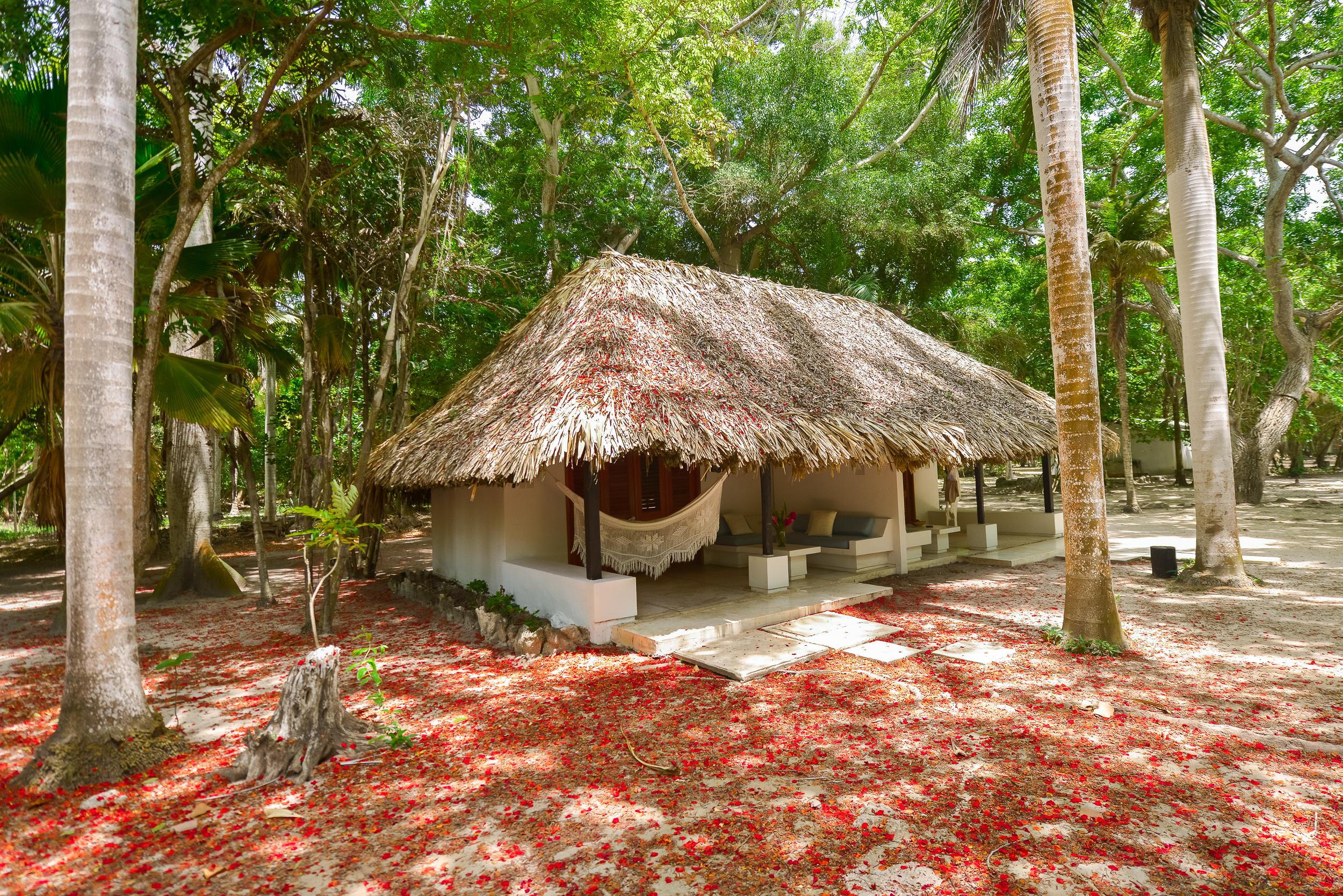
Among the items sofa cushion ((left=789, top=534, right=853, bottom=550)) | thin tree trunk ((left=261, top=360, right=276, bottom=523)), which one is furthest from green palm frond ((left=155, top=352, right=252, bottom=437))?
sofa cushion ((left=789, top=534, right=853, bottom=550))

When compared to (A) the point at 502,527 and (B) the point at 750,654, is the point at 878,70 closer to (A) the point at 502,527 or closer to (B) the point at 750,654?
(A) the point at 502,527

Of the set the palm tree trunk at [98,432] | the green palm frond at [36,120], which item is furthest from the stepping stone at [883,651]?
the green palm frond at [36,120]

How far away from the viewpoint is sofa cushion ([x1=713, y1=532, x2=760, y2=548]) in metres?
8.02

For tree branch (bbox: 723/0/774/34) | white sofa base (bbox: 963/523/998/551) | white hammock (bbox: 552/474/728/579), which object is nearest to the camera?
white hammock (bbox: 552/474/728/579)

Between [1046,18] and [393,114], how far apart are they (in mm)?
5827

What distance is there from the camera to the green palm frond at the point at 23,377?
18.4ft

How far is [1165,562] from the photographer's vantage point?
681cm

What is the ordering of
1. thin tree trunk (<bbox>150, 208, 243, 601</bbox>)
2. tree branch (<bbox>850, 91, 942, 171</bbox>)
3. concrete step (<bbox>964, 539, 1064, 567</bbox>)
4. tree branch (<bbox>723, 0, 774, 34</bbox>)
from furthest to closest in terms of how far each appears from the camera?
tree branch (<bbox>723, 0, 774, 34</bbox>)
tree branch (<bbox>850, 91, 942, 171</bbox>)
concrete step (<bbox>964, 539, 1064, 567</bbox>)
thin tree trunk (<bbox>150, 208, 243, 601</bbox>)

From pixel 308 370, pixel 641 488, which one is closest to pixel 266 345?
pixel 308 370

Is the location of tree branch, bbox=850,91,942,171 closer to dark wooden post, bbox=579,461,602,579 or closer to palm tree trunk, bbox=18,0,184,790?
dark wooden post, bbox=579,461,602,579

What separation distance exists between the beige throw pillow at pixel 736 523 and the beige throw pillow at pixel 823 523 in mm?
821

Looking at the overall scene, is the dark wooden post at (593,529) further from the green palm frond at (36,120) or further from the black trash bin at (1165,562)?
the black trash bin at (1165,562)

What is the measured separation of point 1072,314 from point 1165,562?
3.94 metres

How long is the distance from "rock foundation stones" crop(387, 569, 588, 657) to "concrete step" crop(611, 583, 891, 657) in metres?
0.41
